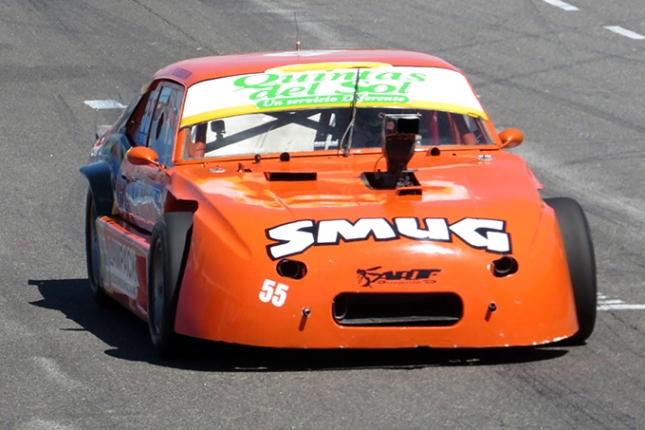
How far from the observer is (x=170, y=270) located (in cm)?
605

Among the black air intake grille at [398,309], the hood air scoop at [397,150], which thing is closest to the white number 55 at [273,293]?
the black air intake grille at [398,309]

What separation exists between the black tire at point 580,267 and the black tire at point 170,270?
1.72 meters

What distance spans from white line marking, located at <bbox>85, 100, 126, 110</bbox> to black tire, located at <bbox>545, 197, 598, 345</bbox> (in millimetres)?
9549

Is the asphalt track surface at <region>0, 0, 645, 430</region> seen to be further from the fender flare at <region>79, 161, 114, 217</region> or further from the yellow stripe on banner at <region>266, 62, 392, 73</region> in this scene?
the yellow stripe on banner at <region>266, 62, 392, 73</region>

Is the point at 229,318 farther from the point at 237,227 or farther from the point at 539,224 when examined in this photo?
the point at 539,224

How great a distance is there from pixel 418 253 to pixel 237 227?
2.57 feet

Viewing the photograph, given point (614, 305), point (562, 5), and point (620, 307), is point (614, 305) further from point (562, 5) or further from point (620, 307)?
point (562, 5)

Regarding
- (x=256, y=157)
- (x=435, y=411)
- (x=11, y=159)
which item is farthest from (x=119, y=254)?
(x=11, y=159)

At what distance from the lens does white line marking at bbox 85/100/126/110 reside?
15289 millimetres

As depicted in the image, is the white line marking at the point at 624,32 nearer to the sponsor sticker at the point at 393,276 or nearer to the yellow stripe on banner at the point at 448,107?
the yellow stripe on banner at the point at 448,107

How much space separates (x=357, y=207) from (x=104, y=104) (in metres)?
9.85

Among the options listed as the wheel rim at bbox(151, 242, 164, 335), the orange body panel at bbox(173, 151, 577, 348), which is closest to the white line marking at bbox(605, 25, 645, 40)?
the orange body panel at bbox(173, 151, 577, 348)

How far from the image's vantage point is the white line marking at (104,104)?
1529cm

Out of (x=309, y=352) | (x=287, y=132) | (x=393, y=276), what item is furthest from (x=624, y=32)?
(x=393, y=276)
